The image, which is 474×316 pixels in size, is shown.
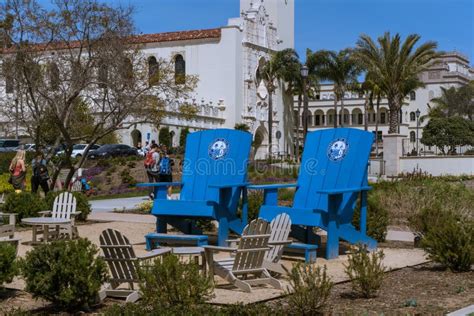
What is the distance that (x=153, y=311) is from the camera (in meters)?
5.75

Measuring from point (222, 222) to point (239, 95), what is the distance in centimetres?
5519

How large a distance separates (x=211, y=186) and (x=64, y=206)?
11.5ft

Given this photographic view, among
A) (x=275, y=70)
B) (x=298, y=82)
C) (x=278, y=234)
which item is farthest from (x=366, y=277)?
(x=298, y=82)

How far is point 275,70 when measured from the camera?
6831 centimetres

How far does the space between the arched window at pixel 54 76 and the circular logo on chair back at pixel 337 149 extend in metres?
10.3

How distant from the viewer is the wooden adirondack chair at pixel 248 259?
26.5ft

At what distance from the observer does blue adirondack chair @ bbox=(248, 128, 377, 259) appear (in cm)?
1061

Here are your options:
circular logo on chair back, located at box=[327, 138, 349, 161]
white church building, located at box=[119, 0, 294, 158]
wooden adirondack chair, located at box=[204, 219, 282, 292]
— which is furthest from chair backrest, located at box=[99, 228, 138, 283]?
white church building, located at box=[119, 0, 294, 158]

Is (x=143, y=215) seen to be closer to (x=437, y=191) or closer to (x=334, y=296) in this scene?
(x=437, y=191)

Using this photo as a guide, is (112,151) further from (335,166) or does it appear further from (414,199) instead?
(335,166)

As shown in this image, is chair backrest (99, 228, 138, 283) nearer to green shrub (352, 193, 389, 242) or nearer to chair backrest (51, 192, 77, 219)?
green shrub (352, 193, 389, 242)

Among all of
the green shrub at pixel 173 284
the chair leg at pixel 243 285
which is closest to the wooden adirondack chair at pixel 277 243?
the chair leg at pixel 243 285

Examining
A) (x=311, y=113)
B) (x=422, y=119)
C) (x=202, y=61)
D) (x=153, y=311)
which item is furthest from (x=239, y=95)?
(x=153, y=311)

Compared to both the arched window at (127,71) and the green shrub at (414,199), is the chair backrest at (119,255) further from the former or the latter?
the arched window at (127,71)
